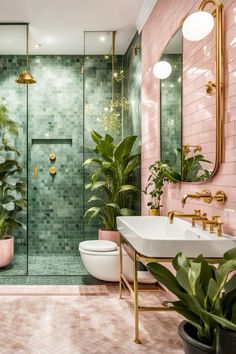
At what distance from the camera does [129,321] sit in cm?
271

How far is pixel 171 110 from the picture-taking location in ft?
10.0

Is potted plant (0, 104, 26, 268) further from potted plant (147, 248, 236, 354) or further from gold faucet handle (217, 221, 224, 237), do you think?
potted plant (147, 248, 236, 354)

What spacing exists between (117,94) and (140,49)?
76cm

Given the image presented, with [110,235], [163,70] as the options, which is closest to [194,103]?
[163,70]

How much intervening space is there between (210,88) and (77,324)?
6.03 ft

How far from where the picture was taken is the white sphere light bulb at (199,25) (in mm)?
2160

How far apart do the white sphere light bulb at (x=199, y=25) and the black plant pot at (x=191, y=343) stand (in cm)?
163

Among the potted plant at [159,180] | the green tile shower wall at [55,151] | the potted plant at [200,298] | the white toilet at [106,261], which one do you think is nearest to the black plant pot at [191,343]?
the potted plant at [200,298]

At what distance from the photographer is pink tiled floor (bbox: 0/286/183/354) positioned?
2268 mm

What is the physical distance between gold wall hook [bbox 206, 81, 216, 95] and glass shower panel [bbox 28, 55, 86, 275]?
9.46 feet

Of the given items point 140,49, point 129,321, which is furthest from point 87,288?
point 140,49

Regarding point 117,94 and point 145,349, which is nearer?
point 145,349

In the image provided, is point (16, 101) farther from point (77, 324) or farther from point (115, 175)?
point (77, 324)

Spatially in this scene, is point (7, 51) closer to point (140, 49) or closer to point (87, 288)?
point (140, 49)
